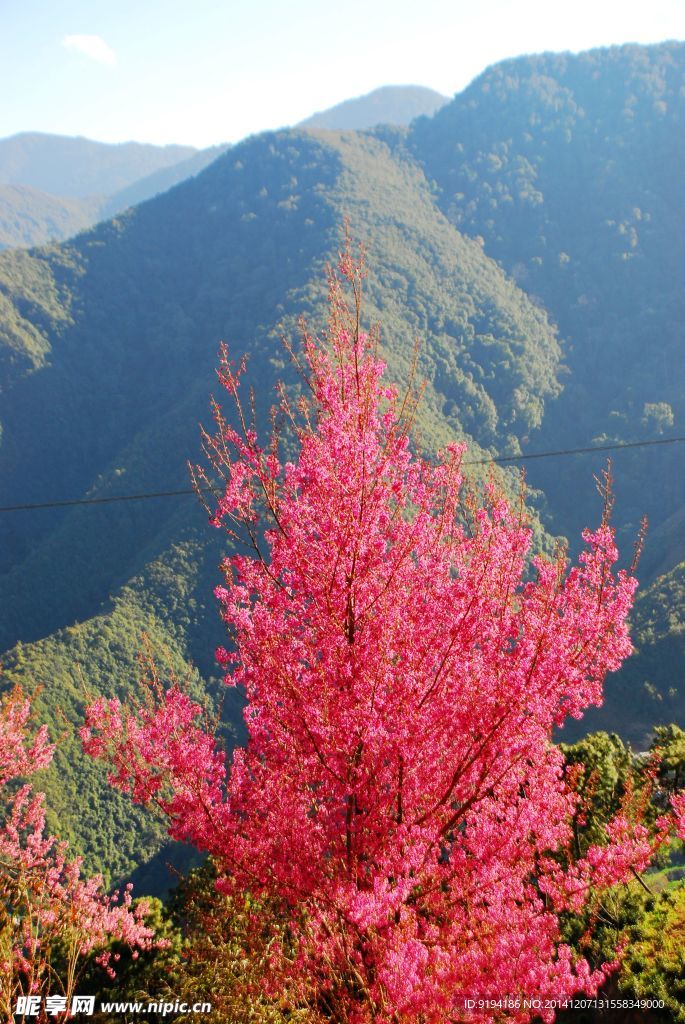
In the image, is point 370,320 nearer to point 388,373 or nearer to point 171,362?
point 388,373

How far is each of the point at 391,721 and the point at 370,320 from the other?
67388mm

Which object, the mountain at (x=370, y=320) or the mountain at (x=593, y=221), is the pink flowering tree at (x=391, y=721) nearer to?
the mountain at (x=370, y=320)

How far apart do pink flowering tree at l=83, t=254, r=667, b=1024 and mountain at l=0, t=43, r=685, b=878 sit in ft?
119

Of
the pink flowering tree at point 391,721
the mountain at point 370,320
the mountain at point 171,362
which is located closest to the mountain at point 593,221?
the mountain at point 370,320

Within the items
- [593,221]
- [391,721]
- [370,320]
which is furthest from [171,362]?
[391,721]

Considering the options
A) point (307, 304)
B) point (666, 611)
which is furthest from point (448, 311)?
point (666, 611)

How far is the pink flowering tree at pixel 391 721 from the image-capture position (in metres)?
4.09

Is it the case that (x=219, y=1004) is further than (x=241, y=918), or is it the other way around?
(x=241, y=918)

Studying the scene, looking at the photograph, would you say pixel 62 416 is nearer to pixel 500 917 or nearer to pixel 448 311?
pixel 448 311

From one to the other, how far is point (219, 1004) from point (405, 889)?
379cm

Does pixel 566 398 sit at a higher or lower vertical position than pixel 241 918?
lower

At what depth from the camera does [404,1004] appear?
3701mm

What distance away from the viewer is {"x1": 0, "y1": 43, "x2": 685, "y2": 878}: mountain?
1951 inches

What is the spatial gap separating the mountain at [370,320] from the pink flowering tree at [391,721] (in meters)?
36.2
